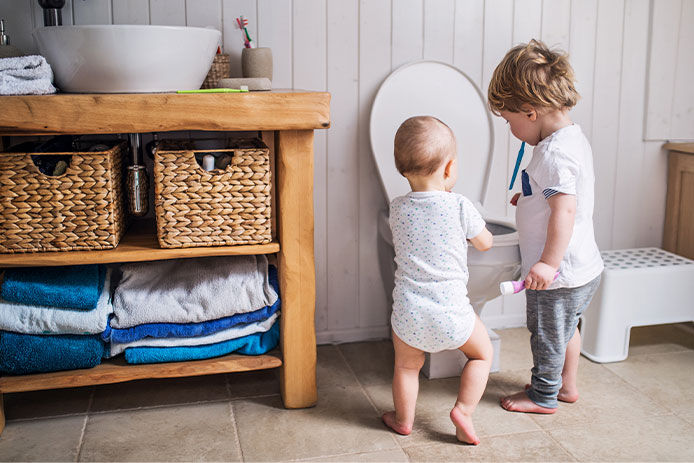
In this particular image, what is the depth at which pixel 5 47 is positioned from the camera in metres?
1.72

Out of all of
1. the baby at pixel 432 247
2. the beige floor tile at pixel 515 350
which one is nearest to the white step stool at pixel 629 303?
the beige floor tile at pixel 515 350

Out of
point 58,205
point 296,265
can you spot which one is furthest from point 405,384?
point 58,205

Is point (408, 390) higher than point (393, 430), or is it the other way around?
point (408, 390)

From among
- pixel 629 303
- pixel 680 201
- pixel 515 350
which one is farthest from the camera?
pixel 680 201

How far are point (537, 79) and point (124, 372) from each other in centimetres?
122

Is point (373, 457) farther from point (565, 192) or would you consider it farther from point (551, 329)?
point (565, 192)

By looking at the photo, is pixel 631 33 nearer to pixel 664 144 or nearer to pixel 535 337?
pixel 664 144

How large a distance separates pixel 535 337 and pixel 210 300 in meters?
0.84

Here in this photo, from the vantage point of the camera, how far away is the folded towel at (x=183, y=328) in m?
1.71

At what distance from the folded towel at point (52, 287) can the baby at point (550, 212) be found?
3.47ft

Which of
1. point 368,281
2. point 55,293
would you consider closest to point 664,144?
point 368,281

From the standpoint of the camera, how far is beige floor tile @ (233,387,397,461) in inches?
64.2

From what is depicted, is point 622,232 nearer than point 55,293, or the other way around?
point 55,293

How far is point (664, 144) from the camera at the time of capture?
96.7 inches
